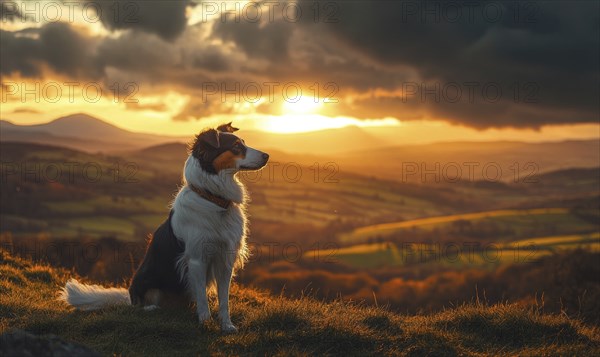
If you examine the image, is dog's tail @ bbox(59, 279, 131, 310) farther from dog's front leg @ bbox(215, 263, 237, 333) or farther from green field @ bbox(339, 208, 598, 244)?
green field @ bbox(339, 208, 598, 244)

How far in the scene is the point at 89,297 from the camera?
10625 mm

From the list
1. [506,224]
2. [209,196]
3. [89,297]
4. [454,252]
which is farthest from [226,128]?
[506,224]

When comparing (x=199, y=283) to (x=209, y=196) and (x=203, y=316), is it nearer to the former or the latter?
(x=203, y=316)

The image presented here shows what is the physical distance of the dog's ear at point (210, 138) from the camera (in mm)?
9016

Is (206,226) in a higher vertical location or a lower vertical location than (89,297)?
higher

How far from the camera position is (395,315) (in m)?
10.9

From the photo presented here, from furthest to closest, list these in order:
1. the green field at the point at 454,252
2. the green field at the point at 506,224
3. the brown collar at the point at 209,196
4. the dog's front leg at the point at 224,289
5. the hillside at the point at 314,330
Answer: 1. the green field at the point at 506,224
2. the green field at the point at 454,252
3. the dog's front leg at the point at 224,289
4. the brown collar at the point at 209,196
5. the hillside at the point at 314,330

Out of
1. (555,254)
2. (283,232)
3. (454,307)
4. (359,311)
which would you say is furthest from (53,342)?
(283,232)

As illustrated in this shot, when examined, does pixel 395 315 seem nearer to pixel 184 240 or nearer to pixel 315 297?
pixel 315 297

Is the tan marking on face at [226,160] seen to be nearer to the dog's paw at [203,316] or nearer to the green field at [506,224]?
the dog's paw at [203,316]

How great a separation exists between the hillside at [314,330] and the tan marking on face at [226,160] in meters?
2.37

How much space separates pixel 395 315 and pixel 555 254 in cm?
5640

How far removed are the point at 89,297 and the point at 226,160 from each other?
3.88m

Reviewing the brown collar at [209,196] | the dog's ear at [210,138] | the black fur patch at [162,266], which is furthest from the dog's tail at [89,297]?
the dog's ear at [210,138]
